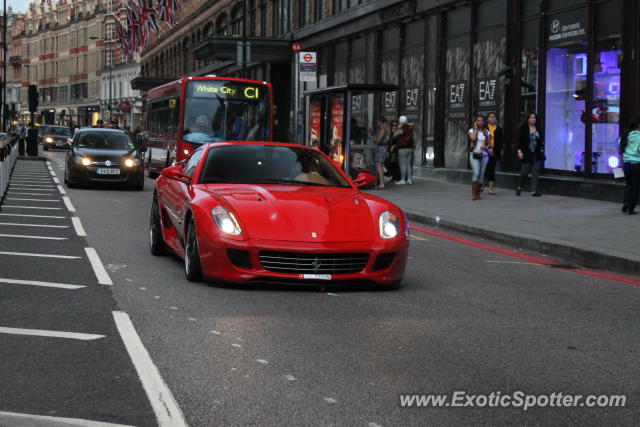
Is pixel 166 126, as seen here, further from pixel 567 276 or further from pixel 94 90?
pixel 94 90

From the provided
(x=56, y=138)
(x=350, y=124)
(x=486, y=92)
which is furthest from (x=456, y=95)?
(x=56, y=138)

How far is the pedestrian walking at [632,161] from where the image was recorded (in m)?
15.9

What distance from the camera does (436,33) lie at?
27328 mm

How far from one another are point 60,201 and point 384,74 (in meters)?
14.7

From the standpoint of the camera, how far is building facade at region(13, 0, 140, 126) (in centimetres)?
10994

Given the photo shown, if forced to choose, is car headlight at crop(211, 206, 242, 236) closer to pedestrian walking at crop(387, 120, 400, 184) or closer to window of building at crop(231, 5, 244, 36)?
pedestrian walking at crop(387, 120, 400, 184)

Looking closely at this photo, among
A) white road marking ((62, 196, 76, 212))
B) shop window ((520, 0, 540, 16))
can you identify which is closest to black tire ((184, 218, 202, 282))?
white road marking ((62, 196, 76, 212))

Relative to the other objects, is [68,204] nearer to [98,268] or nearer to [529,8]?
[98,268]

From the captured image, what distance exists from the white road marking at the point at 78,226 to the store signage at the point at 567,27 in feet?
35.8

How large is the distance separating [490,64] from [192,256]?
56.3ft

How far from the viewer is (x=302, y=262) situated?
8109 mm

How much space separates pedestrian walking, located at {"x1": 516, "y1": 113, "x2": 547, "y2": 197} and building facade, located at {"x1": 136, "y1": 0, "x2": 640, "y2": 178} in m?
0.75

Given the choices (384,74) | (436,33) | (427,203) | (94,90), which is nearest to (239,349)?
(427,203)

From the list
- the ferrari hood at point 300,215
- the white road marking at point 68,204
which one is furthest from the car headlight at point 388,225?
the white road marking at point 68,204
